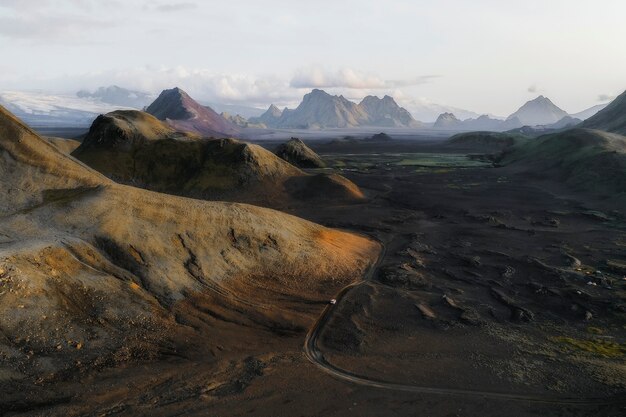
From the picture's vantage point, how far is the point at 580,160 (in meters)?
54.3

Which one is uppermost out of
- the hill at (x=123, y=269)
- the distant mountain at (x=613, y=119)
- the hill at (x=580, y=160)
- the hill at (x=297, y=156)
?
the distant mountain at (x=613, y=119)

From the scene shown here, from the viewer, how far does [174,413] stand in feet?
35.8

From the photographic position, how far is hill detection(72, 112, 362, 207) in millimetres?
41969

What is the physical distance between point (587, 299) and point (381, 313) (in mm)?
8817

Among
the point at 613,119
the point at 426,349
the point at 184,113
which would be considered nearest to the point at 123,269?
the point at 426,349

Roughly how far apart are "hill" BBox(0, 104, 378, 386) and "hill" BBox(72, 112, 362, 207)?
64.5 ft

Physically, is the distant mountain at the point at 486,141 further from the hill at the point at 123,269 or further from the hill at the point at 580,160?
the hill at the point at 123,269

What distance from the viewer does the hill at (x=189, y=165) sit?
42.0m

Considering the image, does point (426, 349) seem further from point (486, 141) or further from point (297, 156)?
point (486, 141)

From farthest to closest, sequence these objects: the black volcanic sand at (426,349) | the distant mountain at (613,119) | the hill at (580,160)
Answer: the distant mountain at (613,119) → the hill at (580,160) → the black volcanic sand at (426,349)

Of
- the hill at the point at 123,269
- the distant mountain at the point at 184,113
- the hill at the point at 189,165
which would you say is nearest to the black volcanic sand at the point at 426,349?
the hill at the point at 123,269

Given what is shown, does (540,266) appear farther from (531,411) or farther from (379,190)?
(379,190)

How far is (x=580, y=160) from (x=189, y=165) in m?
44.7

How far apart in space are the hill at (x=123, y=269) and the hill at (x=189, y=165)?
64.5 feet
